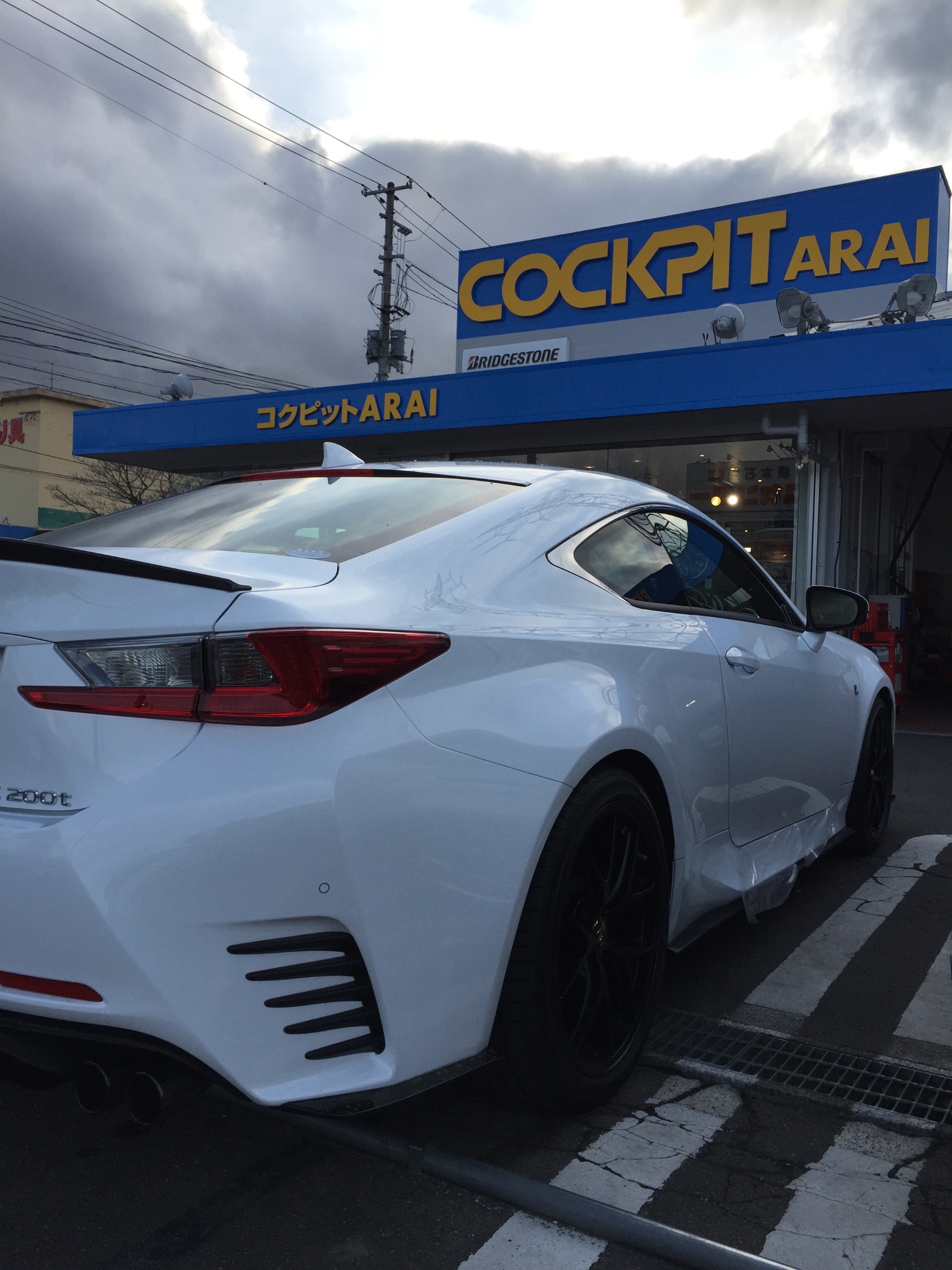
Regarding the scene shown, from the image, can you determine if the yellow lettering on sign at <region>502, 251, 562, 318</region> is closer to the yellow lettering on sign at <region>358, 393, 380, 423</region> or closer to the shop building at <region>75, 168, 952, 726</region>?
the shop building at <region>75, 168, 952, 726</region>

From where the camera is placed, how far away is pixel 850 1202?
6.99ft

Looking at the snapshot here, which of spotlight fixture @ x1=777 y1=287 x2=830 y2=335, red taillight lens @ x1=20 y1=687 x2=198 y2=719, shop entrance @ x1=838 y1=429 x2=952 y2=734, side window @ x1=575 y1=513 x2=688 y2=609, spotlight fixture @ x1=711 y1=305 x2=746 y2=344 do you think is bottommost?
red taillight lens @ x1=20 y1=687 x2=198 y2=719

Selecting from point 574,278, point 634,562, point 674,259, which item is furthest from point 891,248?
point 634,562

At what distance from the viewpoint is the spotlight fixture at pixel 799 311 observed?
12.2 meters

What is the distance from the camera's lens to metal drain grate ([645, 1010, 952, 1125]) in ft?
8.52

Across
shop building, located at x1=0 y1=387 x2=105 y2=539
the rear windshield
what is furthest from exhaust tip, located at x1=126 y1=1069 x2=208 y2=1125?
shop building, located at x1=0 y1=387 x2=105 y2=539

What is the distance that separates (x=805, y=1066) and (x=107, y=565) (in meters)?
2.18

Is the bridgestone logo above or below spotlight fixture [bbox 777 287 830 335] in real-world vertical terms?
above

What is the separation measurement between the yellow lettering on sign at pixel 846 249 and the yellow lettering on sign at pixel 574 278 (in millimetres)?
3803

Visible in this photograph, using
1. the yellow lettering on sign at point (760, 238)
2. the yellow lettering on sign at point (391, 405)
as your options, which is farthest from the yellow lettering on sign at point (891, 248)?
the yellow lettering on sign at point (391, 405)

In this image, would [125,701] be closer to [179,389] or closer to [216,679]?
[216,679]

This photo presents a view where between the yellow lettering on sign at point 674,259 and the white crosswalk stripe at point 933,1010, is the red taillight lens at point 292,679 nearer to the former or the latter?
the white crosswalk stripe at point 933,1010

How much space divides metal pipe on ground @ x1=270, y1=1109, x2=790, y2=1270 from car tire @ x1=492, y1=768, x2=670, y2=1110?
19 cm

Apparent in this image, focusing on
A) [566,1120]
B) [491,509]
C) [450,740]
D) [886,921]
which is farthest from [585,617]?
[886,921]
